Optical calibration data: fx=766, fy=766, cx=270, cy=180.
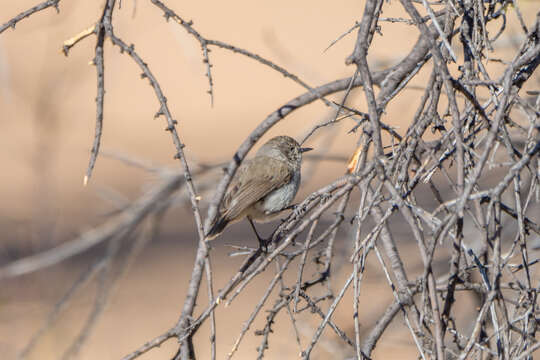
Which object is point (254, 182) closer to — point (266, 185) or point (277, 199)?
point (266, 185)

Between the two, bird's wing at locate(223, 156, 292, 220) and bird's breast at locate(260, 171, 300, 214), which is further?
bird's breast at locate(260, 171, 300, 214)

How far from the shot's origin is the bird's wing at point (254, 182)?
4988mm

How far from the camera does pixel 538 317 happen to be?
2314 millimetres

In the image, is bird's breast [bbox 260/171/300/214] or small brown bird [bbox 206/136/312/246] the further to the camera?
bird's breast [bbox 260/171/300/214]

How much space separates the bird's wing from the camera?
4.99 meters

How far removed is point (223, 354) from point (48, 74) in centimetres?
336

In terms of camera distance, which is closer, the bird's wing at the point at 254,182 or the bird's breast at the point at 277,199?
the bird's wing at the point at 254,182

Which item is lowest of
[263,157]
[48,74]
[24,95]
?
[263,157]

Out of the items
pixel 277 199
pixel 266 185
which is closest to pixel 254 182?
pixel 266 185

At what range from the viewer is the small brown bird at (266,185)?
16.5ft

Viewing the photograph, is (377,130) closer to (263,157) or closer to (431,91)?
(431,91)

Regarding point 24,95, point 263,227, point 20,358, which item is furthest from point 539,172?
point 24,95

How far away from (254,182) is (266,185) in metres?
0.09

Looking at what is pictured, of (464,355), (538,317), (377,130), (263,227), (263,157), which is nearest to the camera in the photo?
(464,355)
